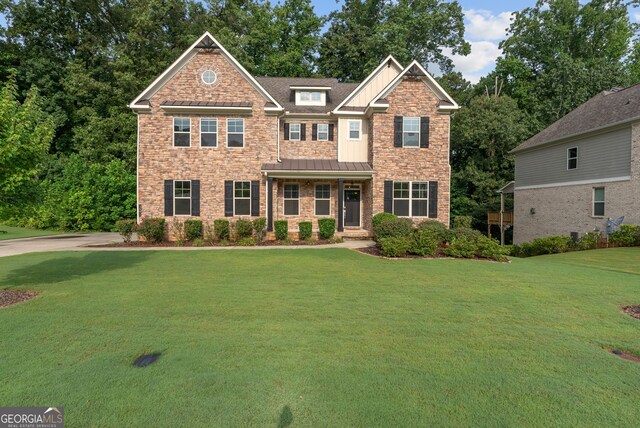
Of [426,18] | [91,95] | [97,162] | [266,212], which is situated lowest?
[266,212]

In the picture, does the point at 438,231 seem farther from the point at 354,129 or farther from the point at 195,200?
the point at 195,200

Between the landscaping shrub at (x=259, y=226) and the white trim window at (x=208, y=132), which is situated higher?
the white trim window at (x=208, y=132)

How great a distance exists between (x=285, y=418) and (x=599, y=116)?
22736 millimetres

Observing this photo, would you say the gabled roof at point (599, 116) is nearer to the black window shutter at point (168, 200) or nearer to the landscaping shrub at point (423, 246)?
the landscaping shrub at point (423, 246)

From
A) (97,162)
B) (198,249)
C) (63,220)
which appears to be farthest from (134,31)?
(198,249)

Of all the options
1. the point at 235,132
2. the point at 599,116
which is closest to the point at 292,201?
the point at 235,132

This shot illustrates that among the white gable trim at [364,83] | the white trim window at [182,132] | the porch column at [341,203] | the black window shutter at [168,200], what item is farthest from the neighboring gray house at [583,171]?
the black window shutter at [168,200]

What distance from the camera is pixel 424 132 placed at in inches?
678

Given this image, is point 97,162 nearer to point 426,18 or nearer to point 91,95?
point 91,95

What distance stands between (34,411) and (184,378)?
117 cm

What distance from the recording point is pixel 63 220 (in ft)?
74.0

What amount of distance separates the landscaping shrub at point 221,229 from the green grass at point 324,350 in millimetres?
Result: 7540

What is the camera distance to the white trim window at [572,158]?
1922 cm

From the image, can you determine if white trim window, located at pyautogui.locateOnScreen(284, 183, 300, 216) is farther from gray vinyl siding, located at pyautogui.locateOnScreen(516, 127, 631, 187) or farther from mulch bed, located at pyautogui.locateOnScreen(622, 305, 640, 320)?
gray vinyl siding, located at pyautogui.locateOnScreen(516, 127, 631, 187)
